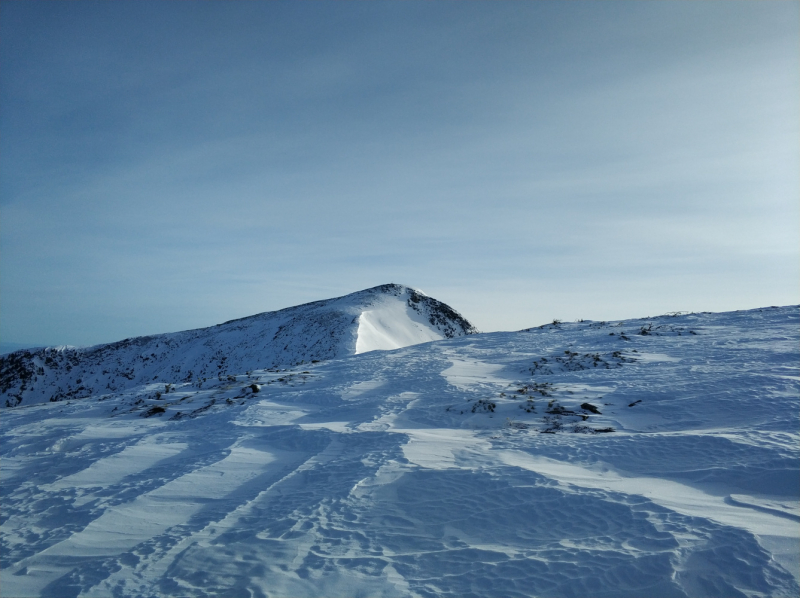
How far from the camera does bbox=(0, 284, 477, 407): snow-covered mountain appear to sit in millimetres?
27500

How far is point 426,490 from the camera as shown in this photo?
5461 mm

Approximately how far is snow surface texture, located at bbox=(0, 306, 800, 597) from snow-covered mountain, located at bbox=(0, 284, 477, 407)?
1524 cm

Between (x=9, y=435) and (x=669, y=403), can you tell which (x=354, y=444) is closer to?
(x=669, y=403)

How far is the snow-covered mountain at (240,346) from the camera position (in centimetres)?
2750

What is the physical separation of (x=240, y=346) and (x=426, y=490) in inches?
1073

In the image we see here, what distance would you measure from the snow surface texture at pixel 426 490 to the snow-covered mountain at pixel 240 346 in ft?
50.0

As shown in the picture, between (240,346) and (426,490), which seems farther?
(240,346)

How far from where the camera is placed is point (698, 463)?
240 inches

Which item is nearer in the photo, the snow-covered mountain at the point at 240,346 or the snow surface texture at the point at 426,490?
the snow surface texture at the point at 426,490

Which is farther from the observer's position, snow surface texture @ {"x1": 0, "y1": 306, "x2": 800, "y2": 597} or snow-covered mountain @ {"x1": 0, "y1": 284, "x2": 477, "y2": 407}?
snow-covered mountain @ {"x1": 0, "y1": 284, "x2": 477, "y2": 407}

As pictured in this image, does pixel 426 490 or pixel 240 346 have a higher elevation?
pixel 240 346

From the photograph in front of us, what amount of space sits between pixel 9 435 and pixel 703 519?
11.5 m

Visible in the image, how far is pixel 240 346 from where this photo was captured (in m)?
30.4

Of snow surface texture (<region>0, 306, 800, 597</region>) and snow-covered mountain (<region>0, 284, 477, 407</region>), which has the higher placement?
snow-covered mountain (<region>0, 284, 477, 407</region>)
